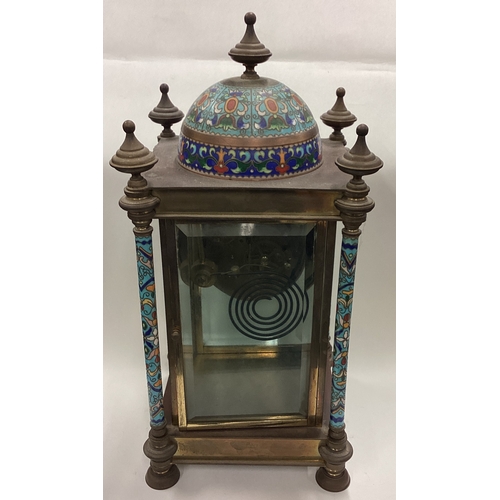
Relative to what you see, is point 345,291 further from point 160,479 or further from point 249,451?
point 160,479

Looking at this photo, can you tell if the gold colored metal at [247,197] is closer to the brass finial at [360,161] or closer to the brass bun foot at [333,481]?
the brass finial at [360,161]

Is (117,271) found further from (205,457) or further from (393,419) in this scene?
(393,419)

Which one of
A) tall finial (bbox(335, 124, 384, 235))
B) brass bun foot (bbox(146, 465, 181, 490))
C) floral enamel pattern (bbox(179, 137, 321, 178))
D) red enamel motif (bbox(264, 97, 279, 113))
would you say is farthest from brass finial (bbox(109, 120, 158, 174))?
brass bun foot (bbox(146, 465, 181, 490))

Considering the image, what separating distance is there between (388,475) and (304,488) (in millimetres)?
237

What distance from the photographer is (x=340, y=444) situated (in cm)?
162

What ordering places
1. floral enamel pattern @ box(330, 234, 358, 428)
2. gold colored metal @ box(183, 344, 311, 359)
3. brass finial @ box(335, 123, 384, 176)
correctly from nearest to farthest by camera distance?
1. brass finial @ box(335, 123, 384, 176)
2. floral enamel pattern @ box(330, 234, 358, 428)
3. gold colored metal @ box(183, 344, 311, 359)

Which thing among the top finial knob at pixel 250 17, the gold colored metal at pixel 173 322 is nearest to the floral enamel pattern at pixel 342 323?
the gold colored metal at pixel 173 322

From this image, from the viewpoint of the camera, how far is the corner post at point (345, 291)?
1330 mm

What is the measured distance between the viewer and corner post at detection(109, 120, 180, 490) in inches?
52.8

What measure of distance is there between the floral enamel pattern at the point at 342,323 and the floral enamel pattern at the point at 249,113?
271mm

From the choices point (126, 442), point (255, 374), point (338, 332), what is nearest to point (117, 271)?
point (126, 442)

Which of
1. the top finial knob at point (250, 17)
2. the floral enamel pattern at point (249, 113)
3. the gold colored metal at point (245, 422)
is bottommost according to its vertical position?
the gold colored metal at point (245, 422)

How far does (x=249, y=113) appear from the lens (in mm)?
1375

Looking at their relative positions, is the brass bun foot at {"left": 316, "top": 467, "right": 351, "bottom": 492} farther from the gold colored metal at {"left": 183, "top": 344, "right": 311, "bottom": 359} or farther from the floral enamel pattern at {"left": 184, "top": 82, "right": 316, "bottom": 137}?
the floral enamel pattern at {"left": 184, "top": 82, "right": 316, "bottom": 137}
